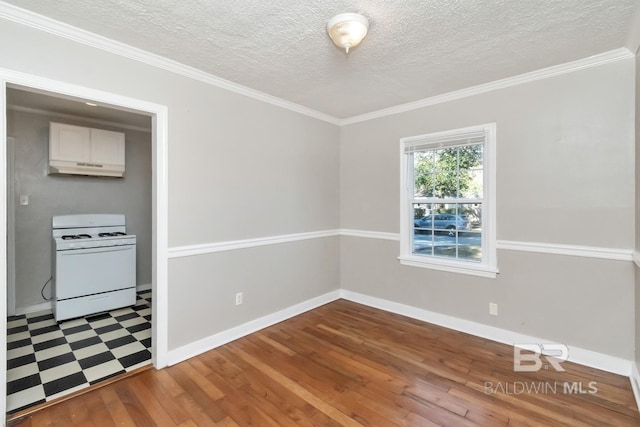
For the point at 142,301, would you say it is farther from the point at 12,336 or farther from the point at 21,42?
the point at 21,42

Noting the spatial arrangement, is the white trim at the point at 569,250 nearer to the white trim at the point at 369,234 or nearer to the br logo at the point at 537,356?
the br logo at the point at 537,356

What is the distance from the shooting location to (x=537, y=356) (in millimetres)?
2561

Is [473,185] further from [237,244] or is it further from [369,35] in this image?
[237,244]

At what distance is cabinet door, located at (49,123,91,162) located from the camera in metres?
3.38

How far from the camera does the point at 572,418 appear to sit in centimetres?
183

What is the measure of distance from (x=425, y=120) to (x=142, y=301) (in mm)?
4208

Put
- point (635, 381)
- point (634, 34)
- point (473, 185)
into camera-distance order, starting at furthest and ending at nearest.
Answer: point (473, 185) < point (635, 381) < point (634, 34)

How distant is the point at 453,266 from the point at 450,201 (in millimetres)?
685

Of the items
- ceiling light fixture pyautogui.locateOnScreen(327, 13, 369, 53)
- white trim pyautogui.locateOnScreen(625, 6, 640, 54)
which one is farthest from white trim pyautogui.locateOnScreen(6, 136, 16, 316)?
white trim pyautogui.locateOnScreen(625, 6, 640, 54)

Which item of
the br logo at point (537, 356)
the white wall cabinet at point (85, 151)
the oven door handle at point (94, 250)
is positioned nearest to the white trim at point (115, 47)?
the white wall cabinet at point (85, 151)

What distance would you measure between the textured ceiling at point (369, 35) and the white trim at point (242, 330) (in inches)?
93.2

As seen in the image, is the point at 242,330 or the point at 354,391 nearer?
the point at 354,391

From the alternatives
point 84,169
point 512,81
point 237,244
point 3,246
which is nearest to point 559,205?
point 512,81

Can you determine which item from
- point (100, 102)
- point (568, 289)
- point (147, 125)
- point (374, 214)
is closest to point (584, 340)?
point (568, 289)
